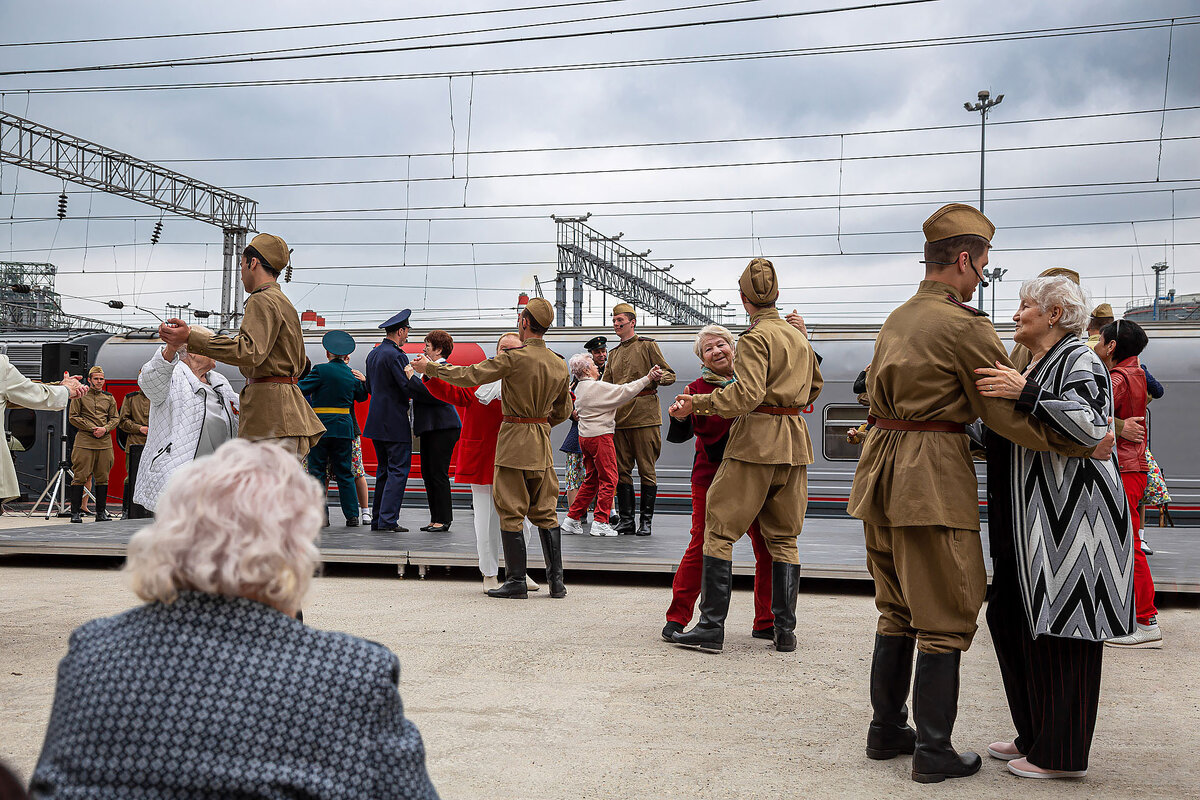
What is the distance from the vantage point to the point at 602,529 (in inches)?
393

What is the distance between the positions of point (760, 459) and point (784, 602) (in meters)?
0.85

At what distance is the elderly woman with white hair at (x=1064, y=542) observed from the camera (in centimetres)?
342

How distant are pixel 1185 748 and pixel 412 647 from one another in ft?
11.7

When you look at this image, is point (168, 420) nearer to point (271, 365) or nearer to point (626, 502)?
point (271, 365)

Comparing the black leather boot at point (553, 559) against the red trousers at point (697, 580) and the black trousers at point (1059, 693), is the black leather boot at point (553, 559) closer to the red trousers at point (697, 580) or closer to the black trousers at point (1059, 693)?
the red trousers at point (697, 580)

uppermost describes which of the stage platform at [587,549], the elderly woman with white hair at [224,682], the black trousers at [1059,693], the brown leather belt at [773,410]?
the brown leather belt at [773,410]

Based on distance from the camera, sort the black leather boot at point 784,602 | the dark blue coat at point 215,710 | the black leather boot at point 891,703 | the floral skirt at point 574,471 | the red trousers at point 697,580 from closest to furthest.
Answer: the dark blue coat at point 215,710 → the black leather boot at point 891,703 → the black leather boot at point 784,602 → the red trousers at point 697,580 → the floral skirt at point 574,471

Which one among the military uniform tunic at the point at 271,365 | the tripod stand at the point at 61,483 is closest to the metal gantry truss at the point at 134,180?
the tripod stand at the point at 61,483

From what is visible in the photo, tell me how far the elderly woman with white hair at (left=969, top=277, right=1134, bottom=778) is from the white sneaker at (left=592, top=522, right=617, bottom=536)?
21.1 feet

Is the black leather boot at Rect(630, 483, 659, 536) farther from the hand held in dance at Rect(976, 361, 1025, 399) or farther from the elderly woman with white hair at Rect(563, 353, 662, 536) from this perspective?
the hand held in dance at Rect(976, 361, 1025, 399)

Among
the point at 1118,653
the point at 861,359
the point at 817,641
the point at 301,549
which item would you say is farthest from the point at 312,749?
the point at 861,359

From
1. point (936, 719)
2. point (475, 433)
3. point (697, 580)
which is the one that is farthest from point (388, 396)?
point (936, 719)

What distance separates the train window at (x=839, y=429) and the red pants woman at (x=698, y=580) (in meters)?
7.20

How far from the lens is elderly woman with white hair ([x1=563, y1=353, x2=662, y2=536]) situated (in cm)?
960
